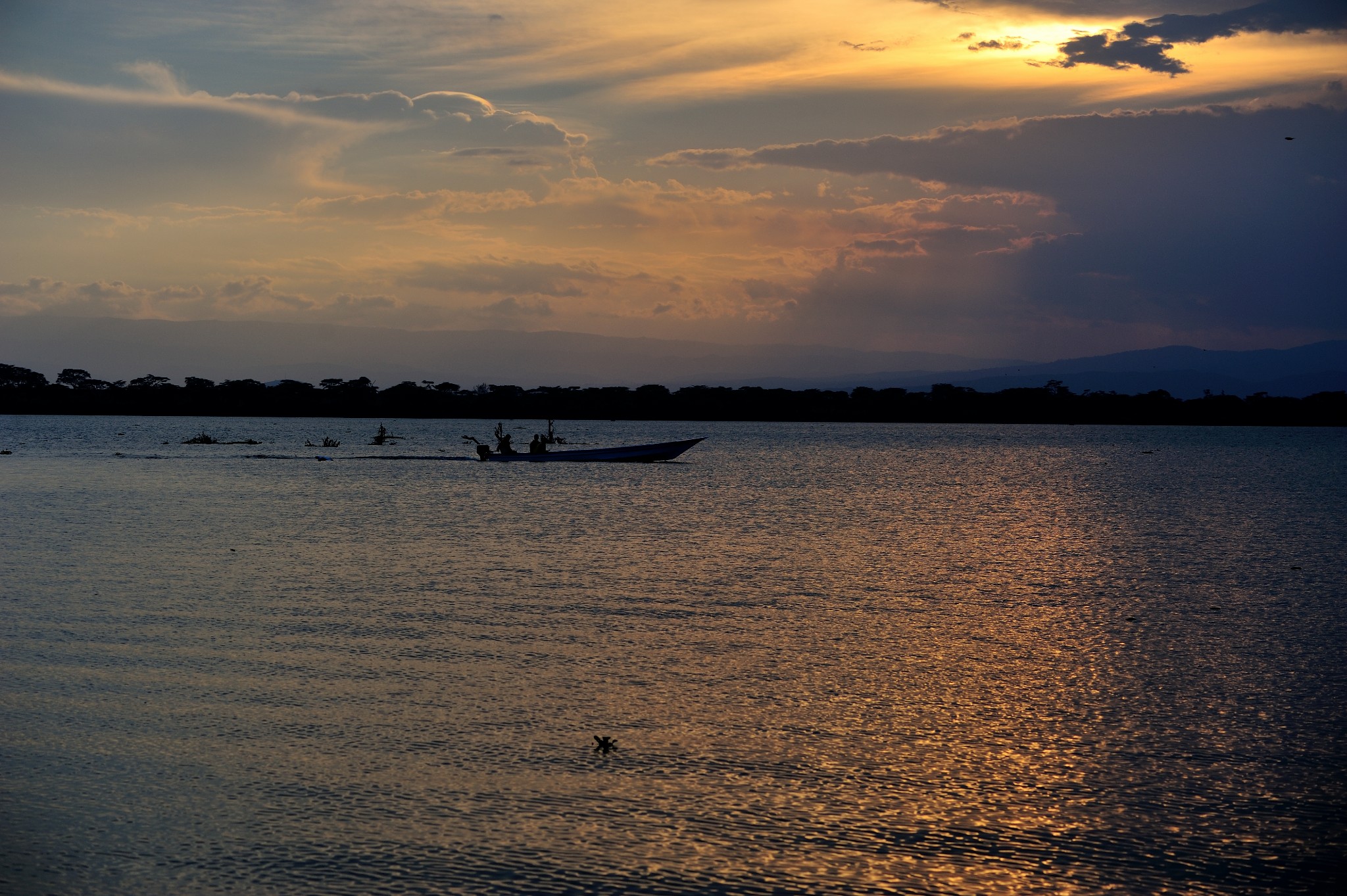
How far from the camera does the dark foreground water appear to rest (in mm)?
9109

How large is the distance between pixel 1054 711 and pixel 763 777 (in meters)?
4.70

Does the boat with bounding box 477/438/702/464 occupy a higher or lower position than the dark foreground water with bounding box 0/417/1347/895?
higher

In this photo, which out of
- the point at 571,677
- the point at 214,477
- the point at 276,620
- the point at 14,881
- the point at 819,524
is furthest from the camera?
the point at 214,477

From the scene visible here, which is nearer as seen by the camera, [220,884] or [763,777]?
[220,884]

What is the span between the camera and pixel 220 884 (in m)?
8.52

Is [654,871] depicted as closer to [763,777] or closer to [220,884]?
[763,777]

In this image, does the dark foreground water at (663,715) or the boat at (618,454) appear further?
the boat at (618,454)

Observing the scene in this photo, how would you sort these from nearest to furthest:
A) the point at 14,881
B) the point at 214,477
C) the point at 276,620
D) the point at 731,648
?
the point at 14,881 → the point at 731,648 → the point at 276,620 → the point at 214,477

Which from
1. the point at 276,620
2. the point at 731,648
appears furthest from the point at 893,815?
the point at 276,620

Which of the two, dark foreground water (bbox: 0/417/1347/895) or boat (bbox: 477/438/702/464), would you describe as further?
boat (bbox: 477/438/702/464)

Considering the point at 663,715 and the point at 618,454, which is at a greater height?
the point at 618,454

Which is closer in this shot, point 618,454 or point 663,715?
point 663,715

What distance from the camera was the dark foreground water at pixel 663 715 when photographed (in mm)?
9109

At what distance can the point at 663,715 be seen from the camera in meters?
13.4
